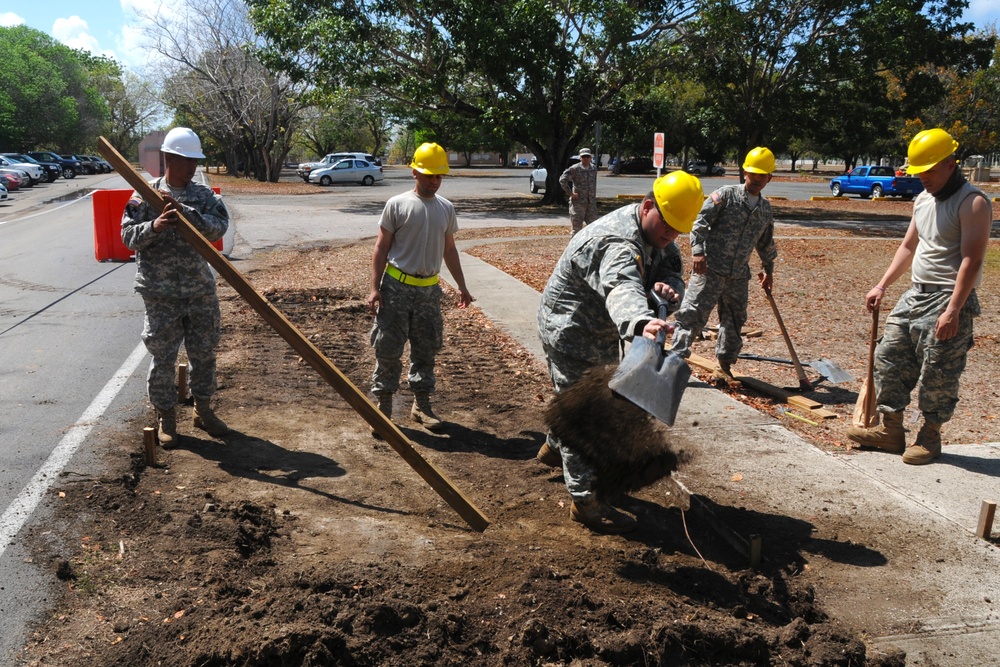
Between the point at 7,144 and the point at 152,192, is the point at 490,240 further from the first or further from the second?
the point at 7,144

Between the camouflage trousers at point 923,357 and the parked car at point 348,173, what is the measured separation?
4369cm

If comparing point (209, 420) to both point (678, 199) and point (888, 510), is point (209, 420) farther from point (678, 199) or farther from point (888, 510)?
point (888, 510)

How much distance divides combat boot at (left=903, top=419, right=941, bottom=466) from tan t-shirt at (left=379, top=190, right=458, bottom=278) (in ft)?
10.7

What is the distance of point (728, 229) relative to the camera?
6.90 m

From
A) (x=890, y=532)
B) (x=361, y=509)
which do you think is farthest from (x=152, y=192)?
(x=890, y=532)

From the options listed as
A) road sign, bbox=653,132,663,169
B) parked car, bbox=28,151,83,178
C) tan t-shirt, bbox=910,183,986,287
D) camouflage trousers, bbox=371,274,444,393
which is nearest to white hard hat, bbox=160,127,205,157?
camouflage trousers, bbox=371,274,444,393

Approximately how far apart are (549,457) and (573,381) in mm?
967

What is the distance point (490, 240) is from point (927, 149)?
14.7 meters

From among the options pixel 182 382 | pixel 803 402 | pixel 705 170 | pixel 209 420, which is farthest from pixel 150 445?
pixel 705 170

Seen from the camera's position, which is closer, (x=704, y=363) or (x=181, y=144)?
(x=181, y=144)

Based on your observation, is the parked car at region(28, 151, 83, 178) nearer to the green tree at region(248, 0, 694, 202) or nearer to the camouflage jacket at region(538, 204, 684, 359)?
the green tree at region(248, 0, 694, 202)

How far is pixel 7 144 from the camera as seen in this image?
6931cm

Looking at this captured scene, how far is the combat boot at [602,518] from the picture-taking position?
14.2 ft

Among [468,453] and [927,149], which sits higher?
[927,149]
